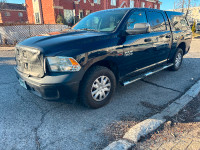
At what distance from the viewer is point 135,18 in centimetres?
365

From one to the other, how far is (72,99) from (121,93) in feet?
5.03

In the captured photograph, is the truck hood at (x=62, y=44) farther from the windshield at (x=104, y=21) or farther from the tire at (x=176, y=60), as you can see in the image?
the tire at (x=176, y=60)

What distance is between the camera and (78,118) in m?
2.84

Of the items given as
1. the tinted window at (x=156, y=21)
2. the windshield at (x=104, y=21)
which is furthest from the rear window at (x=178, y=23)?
the windshield at (x=104, y=21)

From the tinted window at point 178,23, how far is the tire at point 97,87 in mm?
3102

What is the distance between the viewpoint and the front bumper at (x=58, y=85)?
2459mm

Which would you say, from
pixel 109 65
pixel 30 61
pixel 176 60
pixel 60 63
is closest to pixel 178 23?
pixel 176 60

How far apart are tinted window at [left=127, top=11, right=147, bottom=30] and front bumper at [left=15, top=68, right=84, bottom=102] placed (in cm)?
165

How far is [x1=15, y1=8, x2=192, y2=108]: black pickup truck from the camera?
2.49 m

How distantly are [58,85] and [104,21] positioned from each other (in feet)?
6.36

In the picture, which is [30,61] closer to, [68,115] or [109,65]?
[68,115]

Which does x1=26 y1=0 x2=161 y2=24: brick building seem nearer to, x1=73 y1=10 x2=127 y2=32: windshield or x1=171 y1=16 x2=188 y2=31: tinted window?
x1=171 y1=16 x2=188 y2=31: tinted window

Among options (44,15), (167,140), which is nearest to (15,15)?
(44,15)

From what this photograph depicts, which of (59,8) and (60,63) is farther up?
(59,8)
